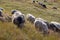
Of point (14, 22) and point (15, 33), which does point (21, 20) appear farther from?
point (15, 33)

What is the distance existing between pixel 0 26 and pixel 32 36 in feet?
4.57

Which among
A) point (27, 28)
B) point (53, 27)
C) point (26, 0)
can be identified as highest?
point (27, 28)

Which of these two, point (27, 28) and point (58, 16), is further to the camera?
point (58, 16)

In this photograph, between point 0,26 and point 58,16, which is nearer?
point 0,26

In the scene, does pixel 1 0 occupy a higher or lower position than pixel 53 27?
lower

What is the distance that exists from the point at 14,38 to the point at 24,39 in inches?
19.6

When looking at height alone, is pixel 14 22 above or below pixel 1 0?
above

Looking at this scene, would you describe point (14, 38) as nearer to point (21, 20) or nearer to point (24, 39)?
point (24, 39)

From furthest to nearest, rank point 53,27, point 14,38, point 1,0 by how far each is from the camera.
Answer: point 1,0, point 53,27, point 14,38

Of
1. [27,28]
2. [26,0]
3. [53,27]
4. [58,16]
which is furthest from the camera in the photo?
[26,0]

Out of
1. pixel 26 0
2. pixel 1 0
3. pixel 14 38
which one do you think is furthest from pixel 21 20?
pixel 26 0

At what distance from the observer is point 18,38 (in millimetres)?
8805

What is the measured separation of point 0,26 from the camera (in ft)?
31.3

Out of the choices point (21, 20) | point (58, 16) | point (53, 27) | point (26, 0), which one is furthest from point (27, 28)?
point (26, 0)
